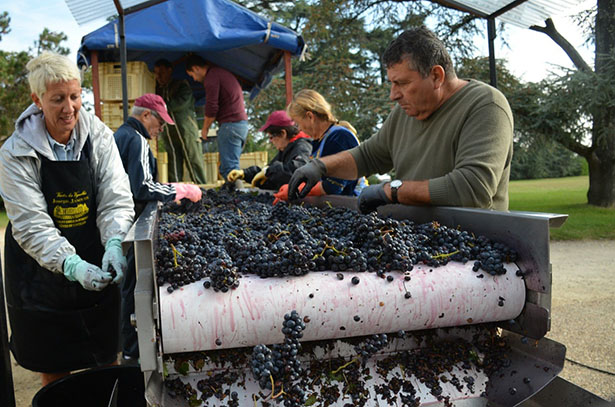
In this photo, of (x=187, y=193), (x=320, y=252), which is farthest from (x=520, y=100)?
(x=320, y=252)

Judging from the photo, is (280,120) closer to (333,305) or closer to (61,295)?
(61,295)

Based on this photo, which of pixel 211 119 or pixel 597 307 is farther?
pixel 211 119

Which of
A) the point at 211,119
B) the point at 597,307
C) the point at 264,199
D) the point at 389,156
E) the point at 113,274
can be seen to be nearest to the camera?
the point at 113,274

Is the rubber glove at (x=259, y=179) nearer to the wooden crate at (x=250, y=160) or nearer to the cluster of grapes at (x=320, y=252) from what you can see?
the cluster of grapes at (x=320, y=252)

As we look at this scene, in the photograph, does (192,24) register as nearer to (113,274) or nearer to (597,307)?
(113,274)

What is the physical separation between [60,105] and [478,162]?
5.62ft

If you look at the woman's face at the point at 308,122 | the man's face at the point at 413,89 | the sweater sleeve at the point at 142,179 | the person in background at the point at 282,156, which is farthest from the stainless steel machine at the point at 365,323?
the person in background at the point at 282,156

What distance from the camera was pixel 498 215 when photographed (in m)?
1.53

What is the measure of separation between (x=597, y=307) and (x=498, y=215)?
11.7 ft

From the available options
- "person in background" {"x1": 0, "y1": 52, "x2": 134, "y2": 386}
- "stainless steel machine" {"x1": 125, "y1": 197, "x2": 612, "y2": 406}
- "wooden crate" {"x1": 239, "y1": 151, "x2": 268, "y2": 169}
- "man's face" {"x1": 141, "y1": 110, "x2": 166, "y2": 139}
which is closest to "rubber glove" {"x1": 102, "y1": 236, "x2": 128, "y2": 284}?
"person in background" {"x1": 0, "y1": 52, "x2": 134, "y2": 386}

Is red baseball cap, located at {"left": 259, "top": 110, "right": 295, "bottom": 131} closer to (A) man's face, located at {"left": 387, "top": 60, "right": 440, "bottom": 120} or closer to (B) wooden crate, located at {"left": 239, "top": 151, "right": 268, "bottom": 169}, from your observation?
(A) man's face, located at {"left": 387, "top": 60, "right": 440, "bottom": 120}

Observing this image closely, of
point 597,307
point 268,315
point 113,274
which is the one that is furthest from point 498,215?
point 597,307

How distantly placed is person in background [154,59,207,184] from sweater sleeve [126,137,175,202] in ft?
11.8

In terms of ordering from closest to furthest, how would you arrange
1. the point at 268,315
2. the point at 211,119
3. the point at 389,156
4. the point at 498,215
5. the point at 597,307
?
1. the point at 268,315
2. the point at 498,215
3. the point at 389,156
4. the point at 597,307
5. the point at 211,119
